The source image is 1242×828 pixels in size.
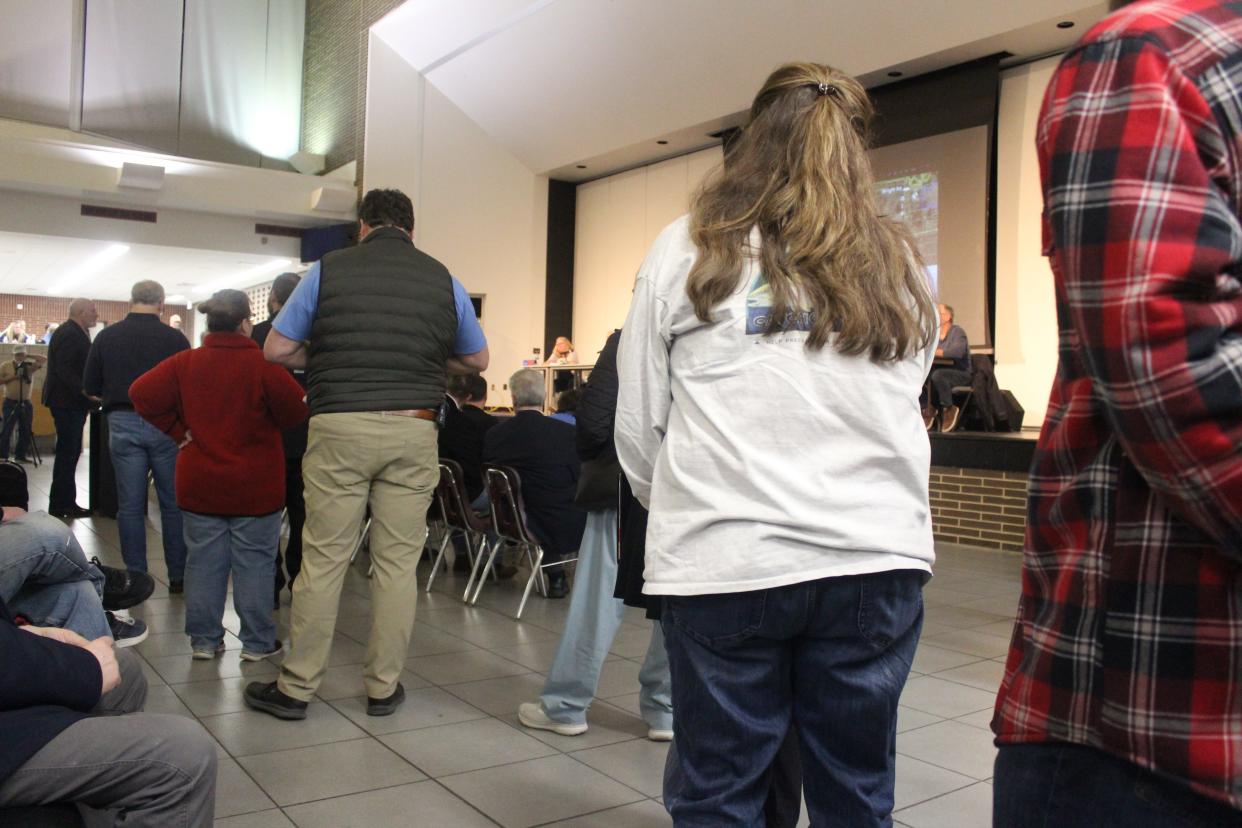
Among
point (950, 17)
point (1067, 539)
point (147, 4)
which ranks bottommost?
point (1067, 539)

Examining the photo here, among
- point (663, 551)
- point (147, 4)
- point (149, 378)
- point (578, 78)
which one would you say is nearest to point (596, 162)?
point (578, 78)

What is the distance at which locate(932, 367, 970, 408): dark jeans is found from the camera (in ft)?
27.9

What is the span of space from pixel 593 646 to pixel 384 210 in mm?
1464

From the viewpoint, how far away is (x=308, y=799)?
95.4 inches

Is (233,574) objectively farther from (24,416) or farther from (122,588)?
(24,416)

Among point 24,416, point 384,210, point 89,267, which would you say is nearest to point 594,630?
point 384,210

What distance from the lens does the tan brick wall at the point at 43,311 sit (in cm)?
2388

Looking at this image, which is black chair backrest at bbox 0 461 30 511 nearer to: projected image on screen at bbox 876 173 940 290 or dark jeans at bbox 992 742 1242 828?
dark jeans at bbox 992 742 1242 828

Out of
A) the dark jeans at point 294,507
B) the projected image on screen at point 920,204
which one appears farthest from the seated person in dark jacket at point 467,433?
the projected image on screen at point 920,204

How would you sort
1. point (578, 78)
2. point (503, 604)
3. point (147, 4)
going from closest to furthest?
1. point (503, 604)
2. point (578, 78)
3. point (147, 4)

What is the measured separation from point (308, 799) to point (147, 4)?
41.8 ft

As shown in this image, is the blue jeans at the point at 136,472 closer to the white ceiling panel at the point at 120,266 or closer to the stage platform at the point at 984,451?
the stage platform at the point at 984,451

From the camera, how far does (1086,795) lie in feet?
2.57

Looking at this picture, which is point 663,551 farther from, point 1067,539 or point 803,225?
Result: point 1067,539
